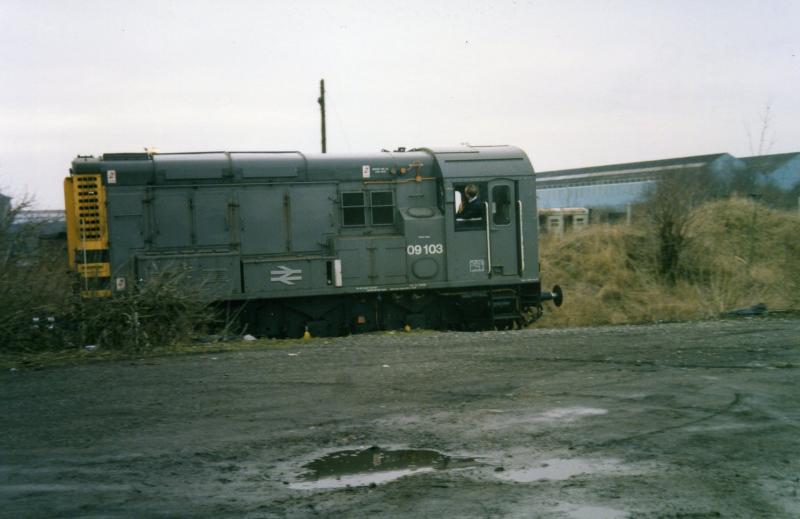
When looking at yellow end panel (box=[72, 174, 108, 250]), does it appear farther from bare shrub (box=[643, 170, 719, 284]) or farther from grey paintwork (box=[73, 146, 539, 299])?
bare shrub (box=[643, 170, 719, 284])

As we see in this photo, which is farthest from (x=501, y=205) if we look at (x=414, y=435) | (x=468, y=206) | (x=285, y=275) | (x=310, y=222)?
(x=414, y=435)

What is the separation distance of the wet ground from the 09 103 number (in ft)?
17.3

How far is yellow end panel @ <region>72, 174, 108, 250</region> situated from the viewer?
14234 mm

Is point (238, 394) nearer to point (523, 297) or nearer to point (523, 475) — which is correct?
point (523, 475)

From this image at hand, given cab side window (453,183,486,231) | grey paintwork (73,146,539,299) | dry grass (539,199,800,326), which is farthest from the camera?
dry grass (539,199,800,326)

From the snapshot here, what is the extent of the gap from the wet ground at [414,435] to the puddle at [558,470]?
2 cm

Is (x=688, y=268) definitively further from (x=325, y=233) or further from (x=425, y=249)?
(x=325, y=233)

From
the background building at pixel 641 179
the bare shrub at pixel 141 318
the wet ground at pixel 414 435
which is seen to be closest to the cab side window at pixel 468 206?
the wet ground at pixel 414 435

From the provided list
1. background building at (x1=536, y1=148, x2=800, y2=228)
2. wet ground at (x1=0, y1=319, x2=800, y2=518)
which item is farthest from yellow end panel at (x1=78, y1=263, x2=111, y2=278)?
background building at (x1=536, y1=148, x2=800, y2=228)

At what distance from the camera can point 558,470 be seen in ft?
17.6

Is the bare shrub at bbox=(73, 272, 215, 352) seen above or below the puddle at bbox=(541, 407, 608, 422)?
above

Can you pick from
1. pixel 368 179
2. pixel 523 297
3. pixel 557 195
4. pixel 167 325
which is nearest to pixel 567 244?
pixel 523 297

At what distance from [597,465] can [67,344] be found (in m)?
8.75

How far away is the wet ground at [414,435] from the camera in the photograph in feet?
15.8
